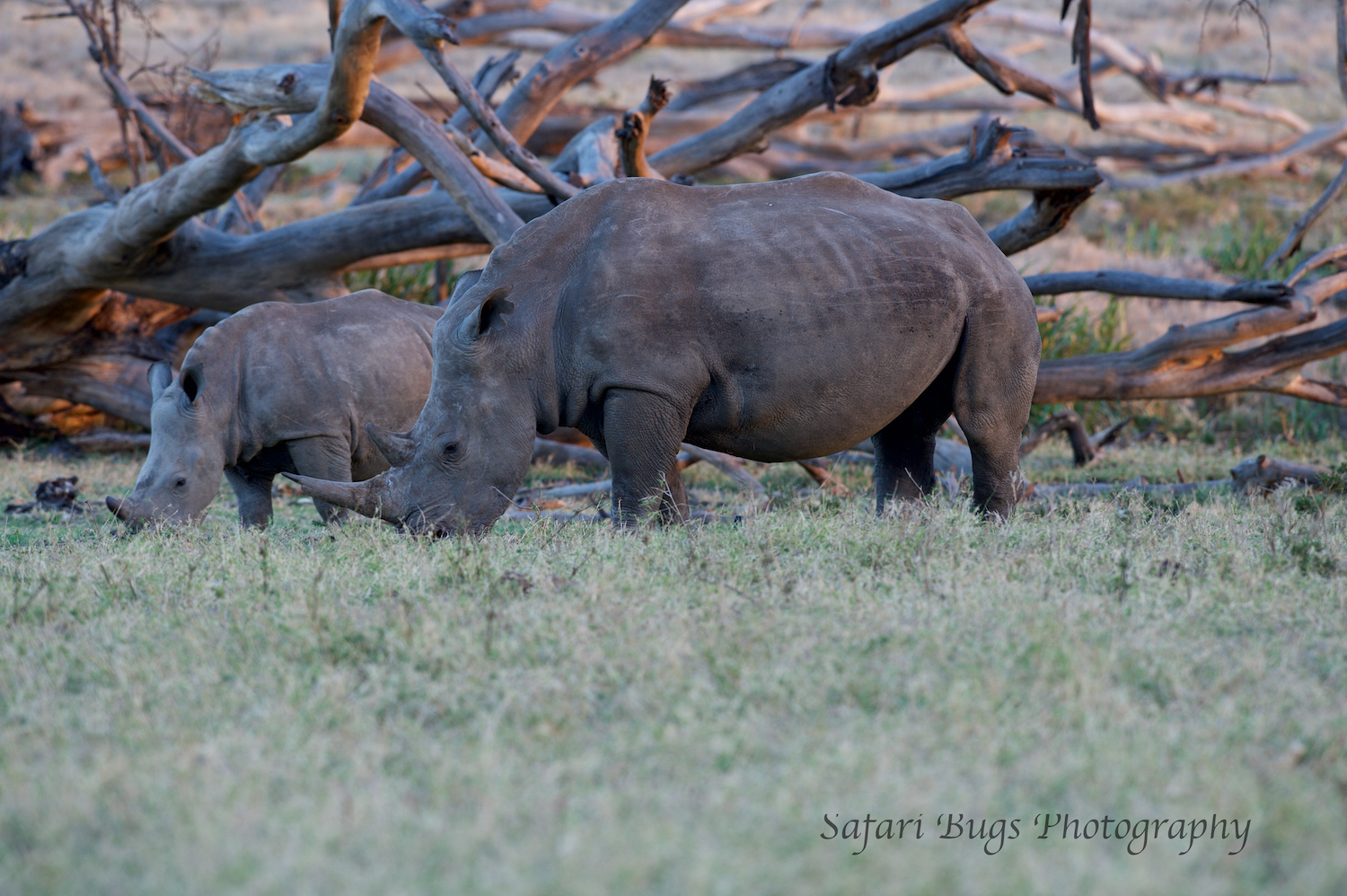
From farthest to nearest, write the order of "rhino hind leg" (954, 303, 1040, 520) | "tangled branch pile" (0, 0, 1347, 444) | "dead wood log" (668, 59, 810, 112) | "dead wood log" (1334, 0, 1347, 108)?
"dead wood log" (668, 59, 810, 112), "tangled branch pile" (0, 0, 1347, 444), "dead wood log" (1334, 0, 1347, 108), "rhino hind leg" (954, 303, 1040, 520)

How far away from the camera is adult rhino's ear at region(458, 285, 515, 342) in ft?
17.0

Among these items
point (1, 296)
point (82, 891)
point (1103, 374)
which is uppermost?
point (82, 891)

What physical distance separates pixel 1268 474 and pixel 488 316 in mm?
5093

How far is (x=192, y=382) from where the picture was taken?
6.54 metres

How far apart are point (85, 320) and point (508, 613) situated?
7841 mm

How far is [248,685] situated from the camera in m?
3.38

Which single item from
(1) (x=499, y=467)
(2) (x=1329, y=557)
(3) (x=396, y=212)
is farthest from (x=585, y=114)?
(2) (x=1329, y=557)

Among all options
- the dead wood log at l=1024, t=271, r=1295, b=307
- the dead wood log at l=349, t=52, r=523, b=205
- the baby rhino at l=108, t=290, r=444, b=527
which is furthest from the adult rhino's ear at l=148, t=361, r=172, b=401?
the dead wood log at l=1024, t=271, r=1295, b=307

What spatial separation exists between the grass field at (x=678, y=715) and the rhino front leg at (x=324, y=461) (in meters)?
1.78

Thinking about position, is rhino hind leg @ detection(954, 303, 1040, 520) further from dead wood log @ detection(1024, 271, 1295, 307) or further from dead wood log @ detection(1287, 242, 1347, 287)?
dead wood log @ detection(1287, 242, 1347, 287)

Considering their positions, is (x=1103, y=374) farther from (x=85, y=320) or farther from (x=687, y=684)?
(x=85, y=320)

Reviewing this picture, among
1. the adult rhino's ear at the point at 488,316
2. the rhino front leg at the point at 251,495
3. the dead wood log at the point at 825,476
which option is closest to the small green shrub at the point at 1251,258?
the dead wood log at the point at 825,476

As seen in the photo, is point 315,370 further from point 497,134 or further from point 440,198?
point 440,198

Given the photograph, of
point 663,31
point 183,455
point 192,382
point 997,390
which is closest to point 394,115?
point 192,382
